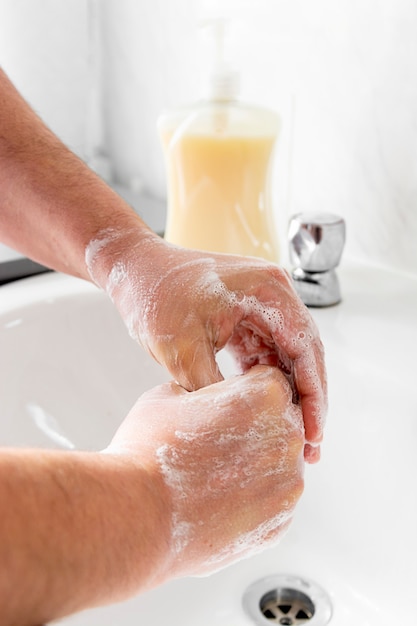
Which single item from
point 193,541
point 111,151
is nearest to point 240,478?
point 193,541

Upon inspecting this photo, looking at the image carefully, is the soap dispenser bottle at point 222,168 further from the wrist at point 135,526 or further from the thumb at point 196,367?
the wrist at point 135,526

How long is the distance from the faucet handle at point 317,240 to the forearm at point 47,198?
171 millimetres

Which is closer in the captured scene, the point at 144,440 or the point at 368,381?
the point at 144,440

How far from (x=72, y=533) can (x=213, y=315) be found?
180mm

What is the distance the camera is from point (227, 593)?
59cm

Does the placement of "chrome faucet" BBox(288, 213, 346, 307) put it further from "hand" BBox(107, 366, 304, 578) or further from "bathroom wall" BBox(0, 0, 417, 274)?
"hand" BBox(107, 366, 304, 578)

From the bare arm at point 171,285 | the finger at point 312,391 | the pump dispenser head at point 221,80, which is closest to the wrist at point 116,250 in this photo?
the bare arm at point 171,285

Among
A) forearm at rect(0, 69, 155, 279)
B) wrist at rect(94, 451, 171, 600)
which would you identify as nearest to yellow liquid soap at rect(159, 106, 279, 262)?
forearm at rect(0, 69, 155, 279)

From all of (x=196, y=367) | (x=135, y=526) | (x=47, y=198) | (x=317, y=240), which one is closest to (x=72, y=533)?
(x=135, y=526)

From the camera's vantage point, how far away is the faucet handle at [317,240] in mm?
640

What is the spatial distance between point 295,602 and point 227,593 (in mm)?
50

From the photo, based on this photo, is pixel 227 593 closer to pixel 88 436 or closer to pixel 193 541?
pixel 88 436

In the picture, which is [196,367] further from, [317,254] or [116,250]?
[317,254]

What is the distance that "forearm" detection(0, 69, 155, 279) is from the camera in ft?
1.71
